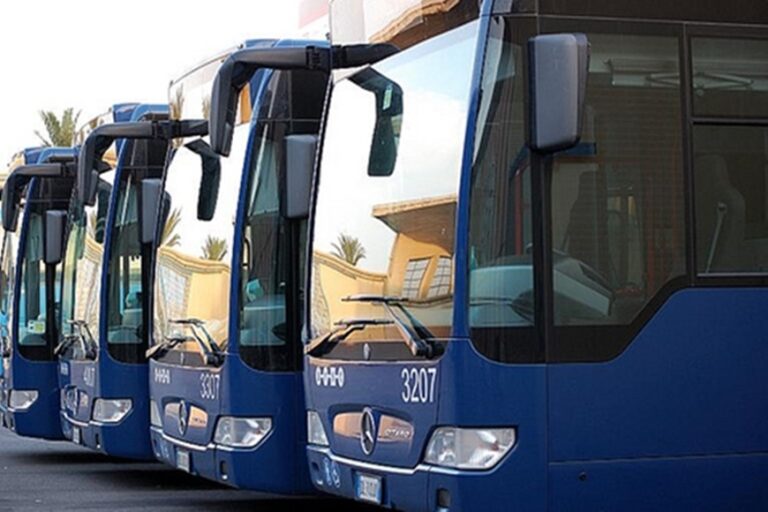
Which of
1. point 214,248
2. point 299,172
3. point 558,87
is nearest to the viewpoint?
point 558,87

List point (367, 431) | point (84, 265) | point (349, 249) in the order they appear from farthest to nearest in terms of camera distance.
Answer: point (84, 265) → point (349, 249) → point (367, 431)

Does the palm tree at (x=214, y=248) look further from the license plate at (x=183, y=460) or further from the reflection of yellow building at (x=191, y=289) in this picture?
the license plate at (x=183, y=460)

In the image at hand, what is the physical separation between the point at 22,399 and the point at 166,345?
16.5 feet

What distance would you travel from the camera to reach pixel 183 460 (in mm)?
13078

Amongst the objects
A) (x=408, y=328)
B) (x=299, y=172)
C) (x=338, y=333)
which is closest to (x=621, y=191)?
(x=408, y=328)

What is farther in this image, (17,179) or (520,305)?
(17,179)

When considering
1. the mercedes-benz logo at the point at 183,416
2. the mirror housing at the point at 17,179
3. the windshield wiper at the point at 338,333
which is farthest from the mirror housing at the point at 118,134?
the windshield wiper at the point at 338,333

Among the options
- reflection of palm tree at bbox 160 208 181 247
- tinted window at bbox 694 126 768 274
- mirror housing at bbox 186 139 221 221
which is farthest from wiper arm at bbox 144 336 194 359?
tinted window at bbox 694 126 768 274

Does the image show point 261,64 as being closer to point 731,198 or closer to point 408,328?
point 408,328

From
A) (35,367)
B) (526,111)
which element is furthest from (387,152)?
(35,367)

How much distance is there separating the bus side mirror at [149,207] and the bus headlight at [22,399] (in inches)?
129

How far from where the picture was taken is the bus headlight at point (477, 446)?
28.8 feet

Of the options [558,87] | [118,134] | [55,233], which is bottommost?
[55,233]

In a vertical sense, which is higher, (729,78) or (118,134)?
(118,134)
